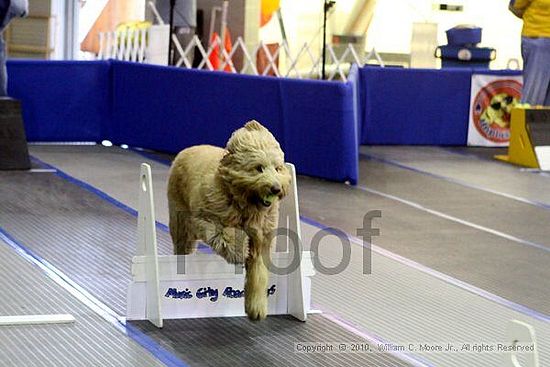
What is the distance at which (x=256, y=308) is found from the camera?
16.4 feet

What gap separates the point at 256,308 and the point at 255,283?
0.36 ft

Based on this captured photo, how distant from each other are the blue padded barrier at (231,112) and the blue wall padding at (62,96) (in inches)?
6.3

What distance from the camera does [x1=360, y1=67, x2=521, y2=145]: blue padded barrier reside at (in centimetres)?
1207

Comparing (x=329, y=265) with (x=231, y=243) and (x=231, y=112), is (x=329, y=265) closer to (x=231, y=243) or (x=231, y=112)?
(x=231, y=243)

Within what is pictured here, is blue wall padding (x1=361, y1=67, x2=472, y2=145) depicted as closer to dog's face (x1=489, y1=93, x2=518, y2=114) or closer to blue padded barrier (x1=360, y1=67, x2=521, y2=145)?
blue padded barrier (x1=360, y1=67, x2=521, y2=145)

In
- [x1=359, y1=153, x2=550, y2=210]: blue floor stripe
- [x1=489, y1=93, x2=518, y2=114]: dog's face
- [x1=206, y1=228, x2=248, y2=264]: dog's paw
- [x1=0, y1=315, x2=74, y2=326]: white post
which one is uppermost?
[x1=489, y1=93, x2=518, y2=114]: dog's face

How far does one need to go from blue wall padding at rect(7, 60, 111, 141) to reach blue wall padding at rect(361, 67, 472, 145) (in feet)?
9.03

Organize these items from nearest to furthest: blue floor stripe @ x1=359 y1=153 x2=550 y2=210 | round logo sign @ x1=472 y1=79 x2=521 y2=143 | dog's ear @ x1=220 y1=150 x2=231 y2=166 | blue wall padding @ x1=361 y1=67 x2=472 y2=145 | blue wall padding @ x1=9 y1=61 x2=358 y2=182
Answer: dog's ear @ x1=220 y1=150 x2=231 y2=166 → blue floor stripe @ x1=359 y1=153 x2=550 y2=210 → blue wall padding @ x1=9 y1=61 x2=358 y2=182 → blue wall padding @ x1=361 y1=67 x2=472 y2=145 → round logo sign @ x1=472 y1=79 x2=521 y2=143

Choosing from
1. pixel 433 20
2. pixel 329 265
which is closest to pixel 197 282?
pixel 329 265

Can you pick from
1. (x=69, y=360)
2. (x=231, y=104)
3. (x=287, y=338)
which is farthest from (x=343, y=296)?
(x=231, y=104)

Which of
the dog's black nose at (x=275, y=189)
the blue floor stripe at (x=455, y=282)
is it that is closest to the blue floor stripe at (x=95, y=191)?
the blue floor stripe at (x=455, y=282)

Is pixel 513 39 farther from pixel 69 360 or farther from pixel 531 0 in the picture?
pixel 69 360

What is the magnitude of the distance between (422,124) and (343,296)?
6533mm

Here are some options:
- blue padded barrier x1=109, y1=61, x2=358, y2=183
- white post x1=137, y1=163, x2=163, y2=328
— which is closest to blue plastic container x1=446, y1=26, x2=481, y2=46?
blue padded barrier x1=109, y1=61, x2=358, y2=183
